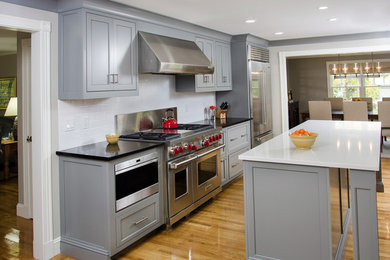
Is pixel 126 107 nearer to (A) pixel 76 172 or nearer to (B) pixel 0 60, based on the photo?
(A) pixel 76 172

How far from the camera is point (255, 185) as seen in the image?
8.14 feet

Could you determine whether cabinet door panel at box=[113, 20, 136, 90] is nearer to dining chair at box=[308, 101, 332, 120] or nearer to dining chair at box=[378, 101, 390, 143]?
dining chair at box=[308, 101, 332, 120]

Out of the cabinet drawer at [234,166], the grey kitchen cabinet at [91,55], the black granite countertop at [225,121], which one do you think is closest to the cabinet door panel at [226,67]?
the black granite countertop at [225,121]

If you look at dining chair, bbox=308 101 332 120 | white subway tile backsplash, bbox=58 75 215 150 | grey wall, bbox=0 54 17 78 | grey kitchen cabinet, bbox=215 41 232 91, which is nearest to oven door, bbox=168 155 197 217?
white subway tile backsplash, bbox=58 75 215 150

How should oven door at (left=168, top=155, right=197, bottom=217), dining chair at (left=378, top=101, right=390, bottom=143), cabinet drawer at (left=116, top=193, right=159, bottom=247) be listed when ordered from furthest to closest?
1. dining chair at (left=378, top=101, right=390, bottom=143)
2. oven door at (left=168, top=155, right=197, bottom=217)
3. cabinet drawer at (left=116, top=193, right=159, bottom=247)

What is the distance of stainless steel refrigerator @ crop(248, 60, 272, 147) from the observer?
5574mm

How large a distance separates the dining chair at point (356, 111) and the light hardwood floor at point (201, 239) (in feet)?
10.5

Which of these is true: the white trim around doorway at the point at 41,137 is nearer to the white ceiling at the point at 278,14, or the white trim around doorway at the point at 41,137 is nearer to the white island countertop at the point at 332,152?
the white ceiling at the point at 278,14

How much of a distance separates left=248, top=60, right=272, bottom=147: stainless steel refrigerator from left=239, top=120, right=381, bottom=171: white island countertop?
2.10m

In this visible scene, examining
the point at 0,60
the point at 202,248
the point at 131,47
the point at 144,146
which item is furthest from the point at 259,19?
the point at 0,60

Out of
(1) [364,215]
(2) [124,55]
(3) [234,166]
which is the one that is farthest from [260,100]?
(1) [364,215]

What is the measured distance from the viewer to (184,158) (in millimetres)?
3482

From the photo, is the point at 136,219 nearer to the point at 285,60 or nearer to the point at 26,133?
the point at 26,133

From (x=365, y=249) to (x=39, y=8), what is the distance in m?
3.04
